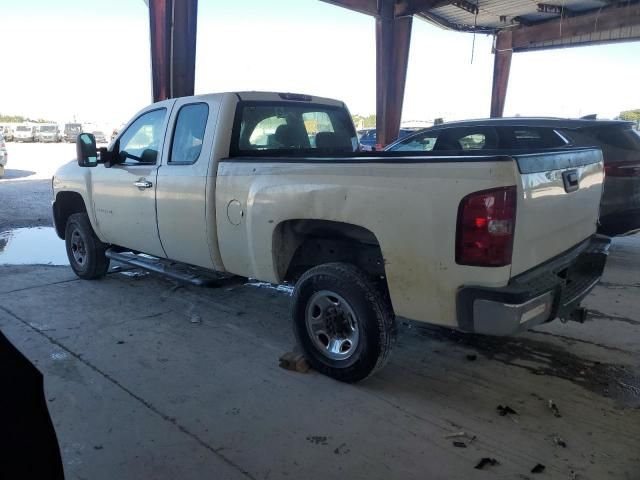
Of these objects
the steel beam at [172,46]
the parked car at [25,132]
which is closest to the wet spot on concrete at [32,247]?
the steel beam at [172,46]

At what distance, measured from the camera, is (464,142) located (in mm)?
7242

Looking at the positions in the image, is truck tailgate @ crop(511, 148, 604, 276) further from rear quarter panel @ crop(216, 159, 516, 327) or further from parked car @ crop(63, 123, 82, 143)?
parked car @ crop(63, 123, 82, 143)

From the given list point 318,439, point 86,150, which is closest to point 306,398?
point 318,439

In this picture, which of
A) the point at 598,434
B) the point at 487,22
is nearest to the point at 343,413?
the point at 598,434

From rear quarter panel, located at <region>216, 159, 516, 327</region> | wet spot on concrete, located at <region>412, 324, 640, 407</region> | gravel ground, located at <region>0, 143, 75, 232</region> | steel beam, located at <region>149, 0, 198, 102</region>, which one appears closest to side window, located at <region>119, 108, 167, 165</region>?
rear quarter panel, located at <region>216, 159, 516, 327</region>

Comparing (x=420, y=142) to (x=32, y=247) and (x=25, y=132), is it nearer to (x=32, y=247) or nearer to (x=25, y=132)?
(x=32, y=247)

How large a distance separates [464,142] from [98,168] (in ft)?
15.7

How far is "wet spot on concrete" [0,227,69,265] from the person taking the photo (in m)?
7.03

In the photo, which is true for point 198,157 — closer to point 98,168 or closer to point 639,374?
point 98,168

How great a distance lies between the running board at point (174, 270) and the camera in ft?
14.3

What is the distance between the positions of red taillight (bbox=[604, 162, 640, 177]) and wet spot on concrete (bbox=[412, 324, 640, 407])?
9.95ft

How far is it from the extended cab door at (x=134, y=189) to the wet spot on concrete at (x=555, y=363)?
107 inches

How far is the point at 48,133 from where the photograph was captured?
1753 inches

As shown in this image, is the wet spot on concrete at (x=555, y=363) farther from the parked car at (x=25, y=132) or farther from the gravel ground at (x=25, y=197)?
the parked car at (x=25, y=132)
